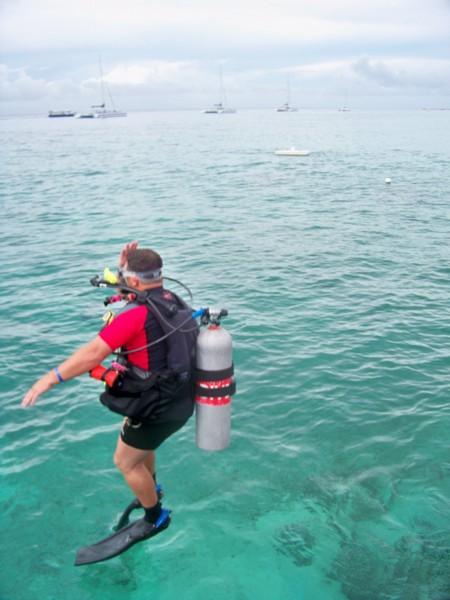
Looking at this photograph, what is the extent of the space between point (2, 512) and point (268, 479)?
10.4 feet

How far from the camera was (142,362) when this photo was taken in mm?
4965

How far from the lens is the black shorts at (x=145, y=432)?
5.15m

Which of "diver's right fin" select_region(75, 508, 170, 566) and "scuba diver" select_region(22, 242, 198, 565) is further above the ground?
"scuba diver" select_region(22, 242, 198, 565)

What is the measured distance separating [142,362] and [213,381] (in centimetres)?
72

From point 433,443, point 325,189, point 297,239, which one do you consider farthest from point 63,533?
point 325,189

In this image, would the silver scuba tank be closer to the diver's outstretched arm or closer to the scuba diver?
the scuba diver

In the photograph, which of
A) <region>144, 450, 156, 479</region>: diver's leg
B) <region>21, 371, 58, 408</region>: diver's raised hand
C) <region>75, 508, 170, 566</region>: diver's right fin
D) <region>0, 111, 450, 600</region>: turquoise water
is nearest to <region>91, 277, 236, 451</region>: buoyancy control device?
<region>21, 371, 58, 408</region>: diver's raised hand

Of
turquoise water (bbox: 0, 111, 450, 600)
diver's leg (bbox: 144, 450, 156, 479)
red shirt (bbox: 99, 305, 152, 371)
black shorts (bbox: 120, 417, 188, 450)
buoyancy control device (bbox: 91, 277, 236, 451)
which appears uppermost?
red shirt (bbox: 99, 305, 152, 371)

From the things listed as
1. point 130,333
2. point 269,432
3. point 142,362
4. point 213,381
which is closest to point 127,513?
point 213,381

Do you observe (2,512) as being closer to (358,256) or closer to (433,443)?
(433,443)

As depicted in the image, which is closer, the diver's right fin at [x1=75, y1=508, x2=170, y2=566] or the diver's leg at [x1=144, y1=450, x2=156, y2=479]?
the diver's right fin at [x1=75, y1=508, x2=170, y2=566]

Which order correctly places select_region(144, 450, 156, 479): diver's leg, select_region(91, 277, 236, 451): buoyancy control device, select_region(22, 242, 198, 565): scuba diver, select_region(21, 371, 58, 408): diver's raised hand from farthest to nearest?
1. select_region(144, 450, 156, 479): diver's leg
2. select_region(91, 277, 236, 451): buoyancy control device
3. select_region(22, 242, 198, 565): scuba diver
4. select_region(21, 371, 58, 408): diver's raised hand

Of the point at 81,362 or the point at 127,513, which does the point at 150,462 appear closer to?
the point at 127,513

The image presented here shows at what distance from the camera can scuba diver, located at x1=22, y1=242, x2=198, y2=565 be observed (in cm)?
475
